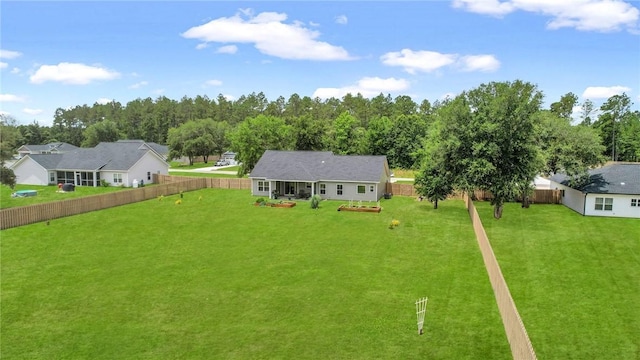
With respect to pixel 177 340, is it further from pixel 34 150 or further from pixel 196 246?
pixel 34 150

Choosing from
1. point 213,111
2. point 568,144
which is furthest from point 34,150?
point 568,144

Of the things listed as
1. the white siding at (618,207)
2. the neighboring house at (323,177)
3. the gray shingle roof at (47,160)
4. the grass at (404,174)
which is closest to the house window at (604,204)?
the white siding at (618,207)

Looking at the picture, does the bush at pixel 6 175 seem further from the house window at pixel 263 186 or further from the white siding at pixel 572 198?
the white siding at pixel 572 198

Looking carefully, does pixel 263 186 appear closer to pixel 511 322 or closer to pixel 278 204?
pixel 278 204

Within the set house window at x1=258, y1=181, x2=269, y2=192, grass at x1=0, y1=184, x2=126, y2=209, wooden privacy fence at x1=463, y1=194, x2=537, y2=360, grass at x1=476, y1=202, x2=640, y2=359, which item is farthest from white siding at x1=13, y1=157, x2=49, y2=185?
wooden privacy fence at x1=463, y1=194, x2=537, y2=360

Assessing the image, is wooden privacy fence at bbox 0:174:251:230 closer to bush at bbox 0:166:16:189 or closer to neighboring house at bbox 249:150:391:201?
neighboring house at bbox 249:150:391:201

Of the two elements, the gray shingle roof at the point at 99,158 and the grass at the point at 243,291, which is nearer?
the grass at the point at 243,291
